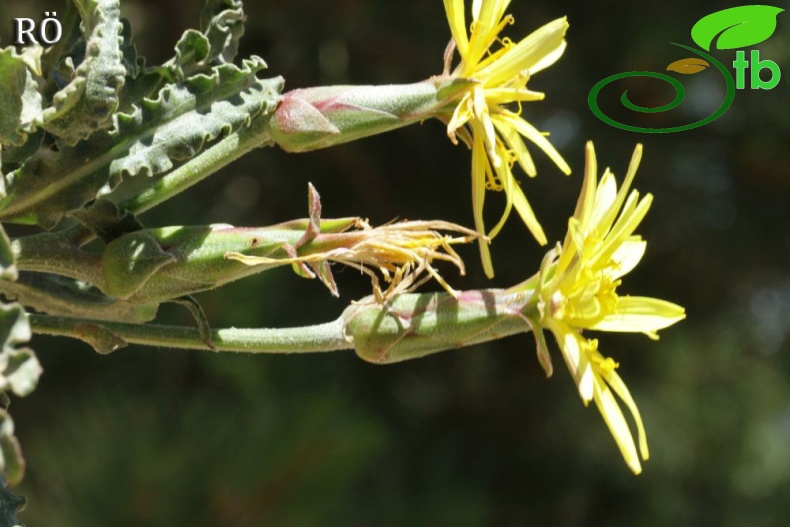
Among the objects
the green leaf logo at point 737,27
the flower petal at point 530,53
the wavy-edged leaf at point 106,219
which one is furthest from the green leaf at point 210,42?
the green leaf logo at point 737,27

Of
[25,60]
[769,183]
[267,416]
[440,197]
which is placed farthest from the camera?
[769,183]

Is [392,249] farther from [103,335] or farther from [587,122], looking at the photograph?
[587,122]

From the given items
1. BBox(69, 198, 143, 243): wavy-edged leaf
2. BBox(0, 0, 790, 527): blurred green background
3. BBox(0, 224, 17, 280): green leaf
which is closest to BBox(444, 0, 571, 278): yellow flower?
BBox(69, 198, 143, 243): wavy-edged leaf

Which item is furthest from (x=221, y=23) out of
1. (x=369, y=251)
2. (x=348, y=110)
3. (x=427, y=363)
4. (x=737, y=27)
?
(x=427, y=363)

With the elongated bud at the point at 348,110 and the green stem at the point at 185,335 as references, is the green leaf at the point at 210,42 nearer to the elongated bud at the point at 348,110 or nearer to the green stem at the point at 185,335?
the elongated bud at the point at 348,110

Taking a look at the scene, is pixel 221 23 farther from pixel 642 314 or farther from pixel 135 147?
pixel 642 314

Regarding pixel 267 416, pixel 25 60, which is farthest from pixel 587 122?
pixel 25 60

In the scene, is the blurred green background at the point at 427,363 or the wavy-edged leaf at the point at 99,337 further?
the blurred green background at the point at 427,363
